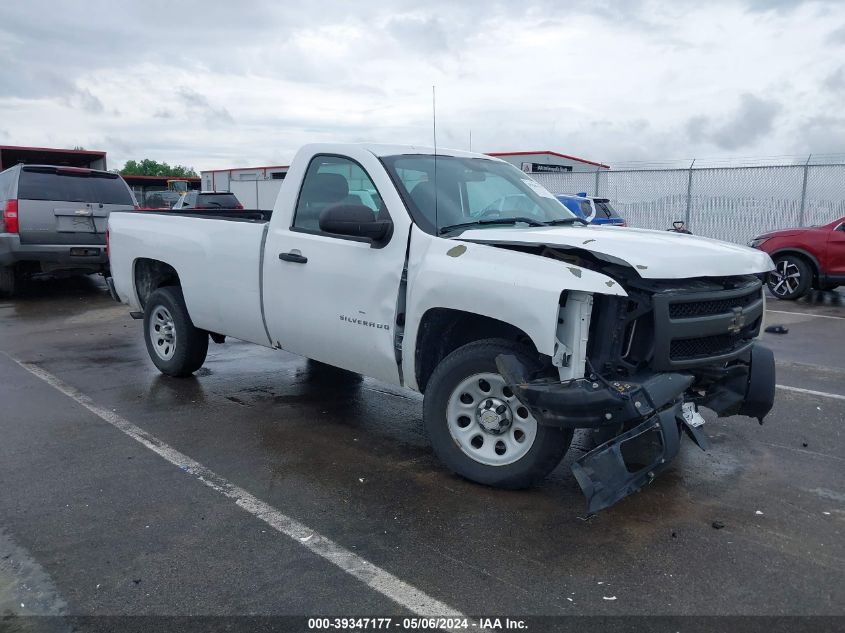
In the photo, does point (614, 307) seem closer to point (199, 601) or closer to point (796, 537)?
point (796, 537)

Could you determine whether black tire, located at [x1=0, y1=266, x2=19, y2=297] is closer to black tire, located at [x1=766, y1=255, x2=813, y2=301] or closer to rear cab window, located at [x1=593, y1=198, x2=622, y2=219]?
rear cab window, located at [x1=593, y1=198, x2=622, y2=219]

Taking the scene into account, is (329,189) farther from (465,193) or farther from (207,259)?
(207,259)

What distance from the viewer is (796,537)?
3.85 meters

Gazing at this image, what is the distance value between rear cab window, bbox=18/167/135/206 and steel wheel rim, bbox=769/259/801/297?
1117cm

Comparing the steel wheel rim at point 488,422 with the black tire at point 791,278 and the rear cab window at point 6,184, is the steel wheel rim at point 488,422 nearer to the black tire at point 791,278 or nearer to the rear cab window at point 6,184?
the rear cab window at point 6,184

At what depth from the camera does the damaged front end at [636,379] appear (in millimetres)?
3812

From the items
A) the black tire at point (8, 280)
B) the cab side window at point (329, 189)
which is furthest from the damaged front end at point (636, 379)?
the black tire at point (8, 280)

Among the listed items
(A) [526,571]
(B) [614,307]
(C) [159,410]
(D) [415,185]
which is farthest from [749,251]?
(C) [159,410]

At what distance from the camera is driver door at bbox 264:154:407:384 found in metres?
4.79

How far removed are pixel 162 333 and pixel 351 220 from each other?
10.5 feet

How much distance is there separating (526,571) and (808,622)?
3.83 feet

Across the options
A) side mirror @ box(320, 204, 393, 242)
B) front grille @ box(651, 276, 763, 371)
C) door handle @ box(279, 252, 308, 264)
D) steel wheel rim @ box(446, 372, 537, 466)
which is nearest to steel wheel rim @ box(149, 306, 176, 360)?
door handle @ box(279, 252, 308, 264)

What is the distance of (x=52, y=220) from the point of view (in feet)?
38.2

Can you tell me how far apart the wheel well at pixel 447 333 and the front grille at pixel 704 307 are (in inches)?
34.1
